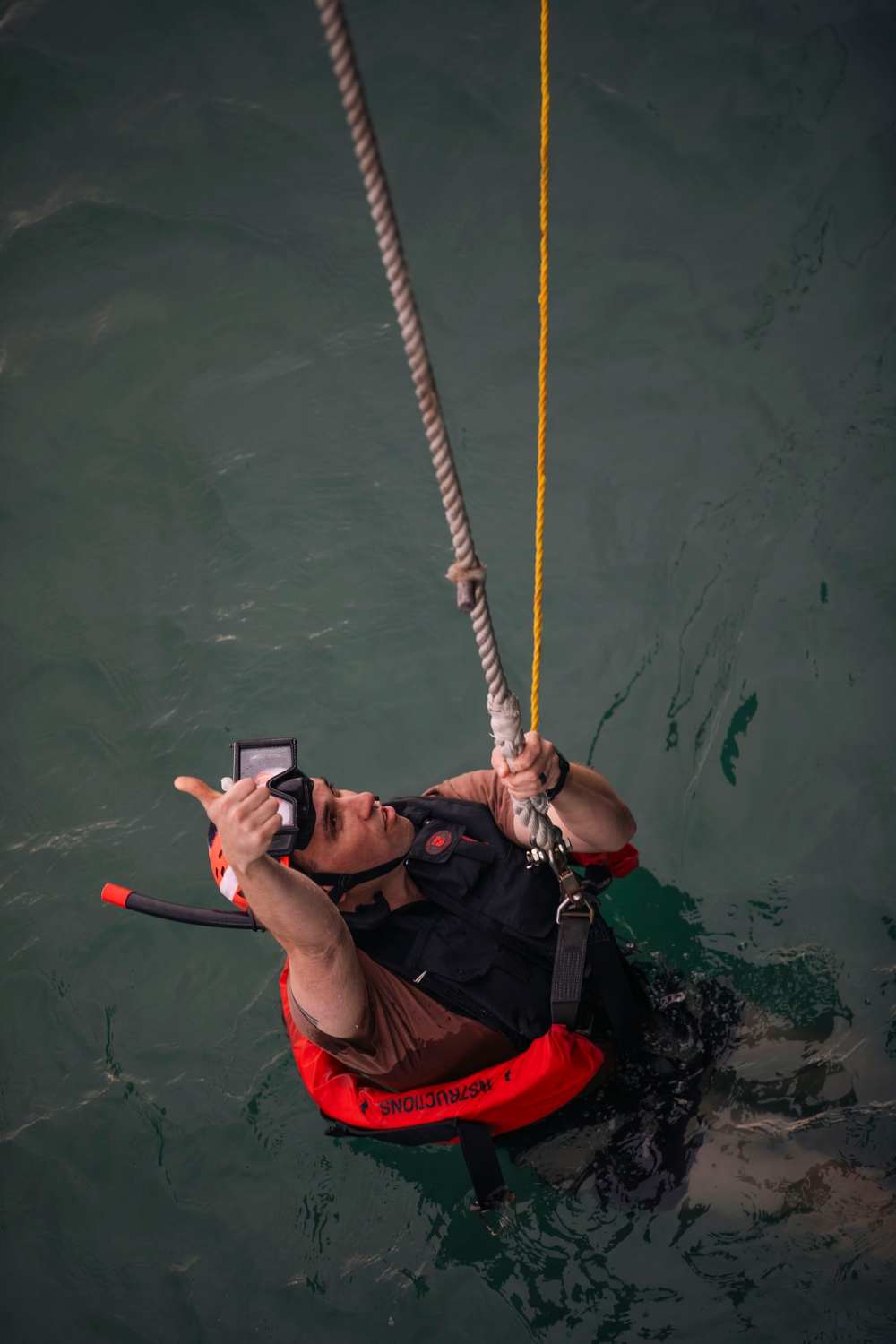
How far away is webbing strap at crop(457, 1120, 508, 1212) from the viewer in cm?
257

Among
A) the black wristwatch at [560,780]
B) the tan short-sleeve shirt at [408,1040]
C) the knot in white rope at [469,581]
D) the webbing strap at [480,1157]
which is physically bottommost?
the webbing strap at [480,1157]

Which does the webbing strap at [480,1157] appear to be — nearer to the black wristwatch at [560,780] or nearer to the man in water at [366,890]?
the man in water at [366,890]

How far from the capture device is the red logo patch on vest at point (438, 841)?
2703 millimetres

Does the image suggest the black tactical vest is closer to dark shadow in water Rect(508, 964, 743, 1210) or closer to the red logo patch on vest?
the red logo patch on vest

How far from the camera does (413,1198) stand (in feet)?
10.9

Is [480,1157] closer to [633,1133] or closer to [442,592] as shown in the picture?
[633,1133]

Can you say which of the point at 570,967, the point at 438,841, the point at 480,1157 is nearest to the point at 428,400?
the point at 438,841

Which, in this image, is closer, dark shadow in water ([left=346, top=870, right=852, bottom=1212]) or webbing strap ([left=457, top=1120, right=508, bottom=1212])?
webbing strap ([left=457, top=1120, right=508, bottom=1212])

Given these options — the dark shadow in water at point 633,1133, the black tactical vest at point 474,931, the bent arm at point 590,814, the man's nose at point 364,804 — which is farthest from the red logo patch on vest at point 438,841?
the dark shadow in water at point 633,1133

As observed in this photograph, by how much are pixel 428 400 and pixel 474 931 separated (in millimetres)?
1625

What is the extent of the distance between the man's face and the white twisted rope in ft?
1.38

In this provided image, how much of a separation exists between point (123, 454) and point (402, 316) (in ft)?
11.9

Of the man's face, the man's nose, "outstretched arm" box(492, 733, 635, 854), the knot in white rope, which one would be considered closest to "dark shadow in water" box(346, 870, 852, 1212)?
"outstretched arm" box(492, 733, 635, 854)

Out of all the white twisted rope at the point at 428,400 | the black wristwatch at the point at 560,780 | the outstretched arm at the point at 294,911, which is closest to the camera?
the white twisted rope at the point at 428,400
